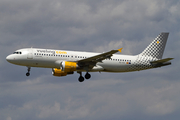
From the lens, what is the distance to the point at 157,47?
2438 inches

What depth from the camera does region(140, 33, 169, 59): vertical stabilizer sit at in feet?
199

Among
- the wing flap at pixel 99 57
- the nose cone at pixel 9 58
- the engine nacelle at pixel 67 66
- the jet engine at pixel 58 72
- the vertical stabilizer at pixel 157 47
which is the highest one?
the vertical stabilizer at pixel 157 47

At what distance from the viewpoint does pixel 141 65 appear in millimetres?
58188

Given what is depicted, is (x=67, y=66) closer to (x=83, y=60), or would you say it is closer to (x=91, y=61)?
(x=83, y=60)

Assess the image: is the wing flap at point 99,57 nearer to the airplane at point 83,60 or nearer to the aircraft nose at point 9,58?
the airplane at point 83,60

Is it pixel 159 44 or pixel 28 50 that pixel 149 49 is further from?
pixel 28 50

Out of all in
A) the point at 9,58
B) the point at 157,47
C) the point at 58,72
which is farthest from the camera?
the point at 157,47

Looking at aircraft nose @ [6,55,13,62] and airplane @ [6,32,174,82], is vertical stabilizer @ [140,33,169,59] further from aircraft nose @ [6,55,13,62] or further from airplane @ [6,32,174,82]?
aircraft nose @ [6,55,13,62]

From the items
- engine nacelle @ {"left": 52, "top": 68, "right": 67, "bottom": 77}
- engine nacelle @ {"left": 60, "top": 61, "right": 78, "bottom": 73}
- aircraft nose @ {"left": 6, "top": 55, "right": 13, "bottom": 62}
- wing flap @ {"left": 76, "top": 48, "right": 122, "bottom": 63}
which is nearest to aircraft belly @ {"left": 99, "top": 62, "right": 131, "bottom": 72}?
wing flap @ {"left": 76, "top": 48, "right": 122, "bottom": 63}

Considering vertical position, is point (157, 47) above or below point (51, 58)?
above

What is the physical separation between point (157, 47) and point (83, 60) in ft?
61.1

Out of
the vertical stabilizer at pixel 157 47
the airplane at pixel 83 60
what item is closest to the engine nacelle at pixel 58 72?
the airplane at pixel 83 60

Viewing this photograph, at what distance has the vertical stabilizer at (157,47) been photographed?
60725 millimetres

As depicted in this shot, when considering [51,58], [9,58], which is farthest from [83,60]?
[9,58]
